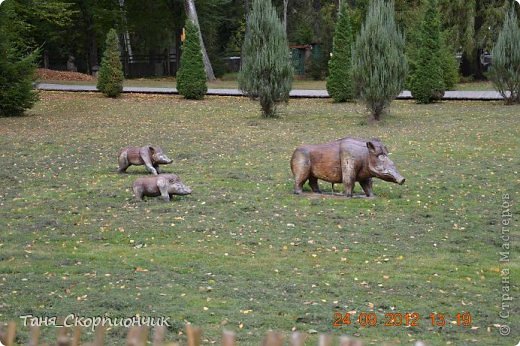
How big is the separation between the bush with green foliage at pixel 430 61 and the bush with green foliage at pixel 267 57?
5.09 metres

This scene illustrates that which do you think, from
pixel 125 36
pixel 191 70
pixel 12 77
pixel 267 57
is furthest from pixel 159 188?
pixel 125 36

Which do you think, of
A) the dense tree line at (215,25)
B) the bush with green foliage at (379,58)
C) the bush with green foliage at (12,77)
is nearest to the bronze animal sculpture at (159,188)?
the bush with green foliage at (379,58)

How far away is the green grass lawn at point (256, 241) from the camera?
20.2ft

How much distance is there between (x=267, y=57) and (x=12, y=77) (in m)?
7.02

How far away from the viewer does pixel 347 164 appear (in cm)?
1020

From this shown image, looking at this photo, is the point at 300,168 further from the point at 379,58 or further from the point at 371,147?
the point at 379,58

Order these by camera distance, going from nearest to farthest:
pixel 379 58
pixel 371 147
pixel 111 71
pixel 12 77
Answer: pixel 371 147 < pixel 379 58 < pixel 12 77 < pixel 111 71

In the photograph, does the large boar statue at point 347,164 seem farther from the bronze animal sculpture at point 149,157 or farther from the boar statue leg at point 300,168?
the bronze animal sculpture at point 149,157

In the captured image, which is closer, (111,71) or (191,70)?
(191,70)

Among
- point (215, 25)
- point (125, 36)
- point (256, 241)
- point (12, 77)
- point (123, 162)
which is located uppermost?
point (215, 25)

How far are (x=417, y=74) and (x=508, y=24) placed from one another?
320 cm

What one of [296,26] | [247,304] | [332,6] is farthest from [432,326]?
[296,26]

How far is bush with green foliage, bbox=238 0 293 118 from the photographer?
2045 cm

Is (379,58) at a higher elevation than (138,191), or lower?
higher
